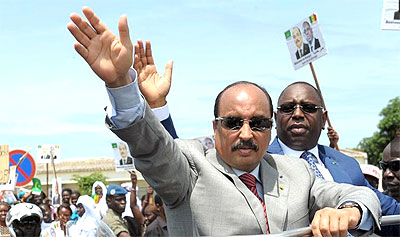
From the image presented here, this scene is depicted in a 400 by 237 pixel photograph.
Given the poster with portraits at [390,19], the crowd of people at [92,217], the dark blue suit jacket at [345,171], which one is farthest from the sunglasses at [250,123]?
the poster with portraits at [390,19]

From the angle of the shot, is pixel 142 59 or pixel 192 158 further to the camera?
pixel 142 59

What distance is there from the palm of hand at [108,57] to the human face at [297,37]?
7147 millimetres

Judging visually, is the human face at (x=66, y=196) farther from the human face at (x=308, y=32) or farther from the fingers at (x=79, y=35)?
the fingers at (x=79, y=35)

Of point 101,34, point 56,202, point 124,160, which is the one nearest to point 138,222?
point 124,160

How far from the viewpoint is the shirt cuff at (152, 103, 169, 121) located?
405cm

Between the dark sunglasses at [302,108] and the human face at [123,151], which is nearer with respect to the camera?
the dark sunglasses at [302,108]

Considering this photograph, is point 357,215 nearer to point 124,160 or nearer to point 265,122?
point 265,122

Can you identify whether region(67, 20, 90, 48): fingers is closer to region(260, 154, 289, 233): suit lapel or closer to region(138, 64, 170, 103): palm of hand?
region(138, 64, 170, 103): palm of hand

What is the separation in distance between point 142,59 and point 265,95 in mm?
712

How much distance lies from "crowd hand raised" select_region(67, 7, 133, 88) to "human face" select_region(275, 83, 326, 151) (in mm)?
2458

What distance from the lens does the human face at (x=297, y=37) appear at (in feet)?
32.7

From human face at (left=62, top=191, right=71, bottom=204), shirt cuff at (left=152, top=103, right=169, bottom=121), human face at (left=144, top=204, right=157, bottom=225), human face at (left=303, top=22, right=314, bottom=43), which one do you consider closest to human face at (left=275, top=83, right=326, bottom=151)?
shirt cuff at (left=152, top=103, right=169, bottom=121)

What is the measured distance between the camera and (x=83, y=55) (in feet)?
9.82

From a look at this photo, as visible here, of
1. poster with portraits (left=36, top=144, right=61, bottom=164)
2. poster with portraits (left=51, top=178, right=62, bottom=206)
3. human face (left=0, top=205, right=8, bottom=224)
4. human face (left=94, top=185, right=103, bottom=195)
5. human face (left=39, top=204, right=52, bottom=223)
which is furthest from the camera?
poster with portraits (left=36, top=144, right=61, bottom=164)
